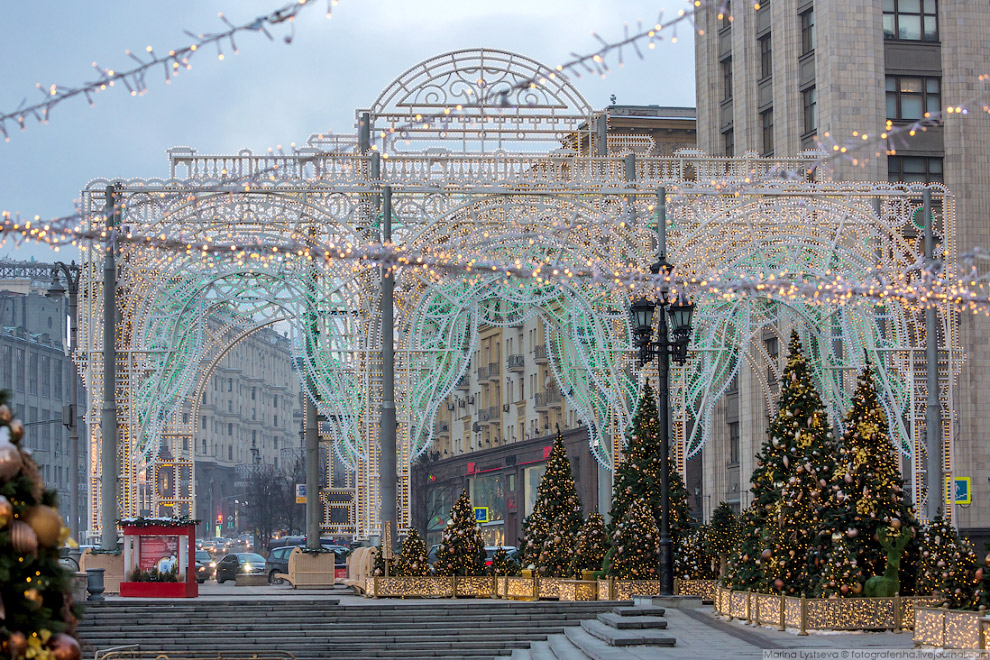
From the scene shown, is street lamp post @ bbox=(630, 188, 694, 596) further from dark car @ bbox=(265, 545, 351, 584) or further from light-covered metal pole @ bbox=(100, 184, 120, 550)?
dark car @ bbox=(265, 545, 351, 584)

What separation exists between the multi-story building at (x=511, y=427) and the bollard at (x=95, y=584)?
36.1 meters

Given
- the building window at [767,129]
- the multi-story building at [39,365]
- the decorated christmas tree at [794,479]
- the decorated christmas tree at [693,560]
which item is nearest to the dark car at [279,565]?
the decorated christmas tree at [693,560]

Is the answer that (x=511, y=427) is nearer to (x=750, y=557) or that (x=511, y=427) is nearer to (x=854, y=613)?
(x=750, y=557)

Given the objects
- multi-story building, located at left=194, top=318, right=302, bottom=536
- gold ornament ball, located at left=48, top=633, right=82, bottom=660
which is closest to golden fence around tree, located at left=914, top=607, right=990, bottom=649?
gold ornament ball, located at left=48, top=633, right=82, bottom=660

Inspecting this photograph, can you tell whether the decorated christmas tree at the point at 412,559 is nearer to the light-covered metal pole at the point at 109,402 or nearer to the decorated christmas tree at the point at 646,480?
the decorated christmas tree at the point at 646,480

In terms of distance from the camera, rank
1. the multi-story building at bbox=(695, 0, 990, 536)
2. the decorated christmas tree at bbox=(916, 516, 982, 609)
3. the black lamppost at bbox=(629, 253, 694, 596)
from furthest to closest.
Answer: the multi-story building at bbox=(695, 0, 990, 536) → the black lamppost at bbox=(629, 253, 694, 596) → the decorated christmas tree at bbox=(916, 516, 982, 609)

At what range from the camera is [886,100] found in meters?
48.0

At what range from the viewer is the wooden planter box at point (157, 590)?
2881 centimetres

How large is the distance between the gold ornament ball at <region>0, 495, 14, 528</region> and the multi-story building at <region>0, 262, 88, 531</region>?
91.4 metres

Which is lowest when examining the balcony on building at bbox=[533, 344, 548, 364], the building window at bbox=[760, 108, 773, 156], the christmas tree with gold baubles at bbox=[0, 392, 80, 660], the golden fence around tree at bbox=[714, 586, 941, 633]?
the golden fence around tree at bbox=[714, 586, 941, 633]

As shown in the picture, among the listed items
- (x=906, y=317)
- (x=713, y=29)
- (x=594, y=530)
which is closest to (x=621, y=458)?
(x=594, y=530)

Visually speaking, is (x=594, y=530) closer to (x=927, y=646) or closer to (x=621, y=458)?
(x=621, y=458)

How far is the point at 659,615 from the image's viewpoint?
901 inches

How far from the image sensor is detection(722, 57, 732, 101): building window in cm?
5591
